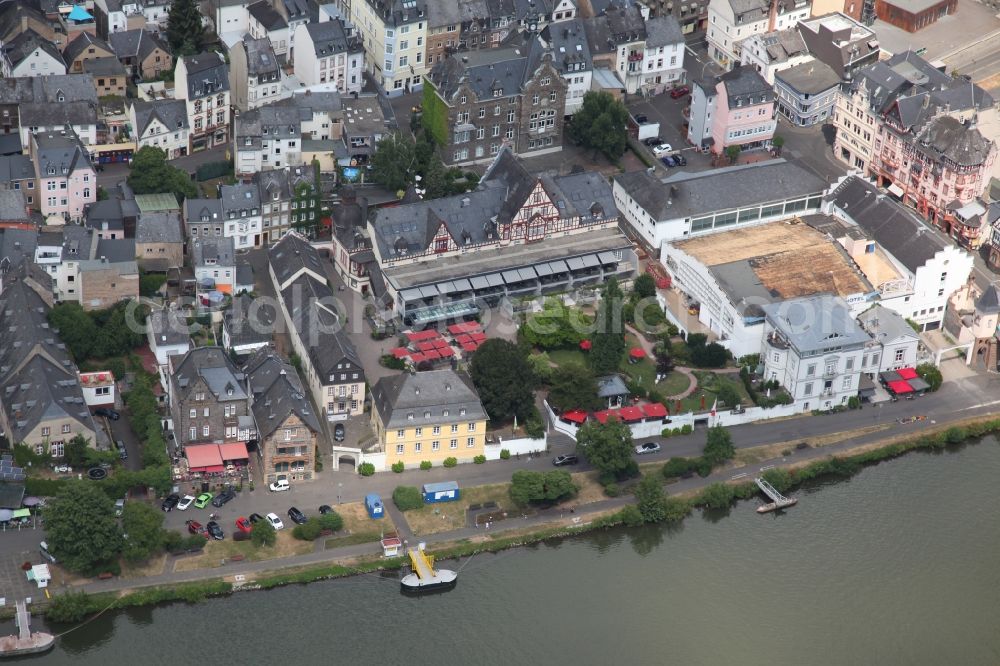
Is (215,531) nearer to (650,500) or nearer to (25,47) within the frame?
(650,500)

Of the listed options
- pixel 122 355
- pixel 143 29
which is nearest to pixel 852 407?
pixel 122 355

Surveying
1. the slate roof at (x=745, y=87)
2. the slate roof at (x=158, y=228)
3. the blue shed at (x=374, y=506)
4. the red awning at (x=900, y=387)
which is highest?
the slate roof at (x=745, y=87)

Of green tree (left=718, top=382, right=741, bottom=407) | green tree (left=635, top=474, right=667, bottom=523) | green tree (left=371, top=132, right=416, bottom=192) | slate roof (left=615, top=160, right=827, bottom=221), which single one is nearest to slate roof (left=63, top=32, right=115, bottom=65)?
green tree (left=371, top=132, right=416, bottom=192)

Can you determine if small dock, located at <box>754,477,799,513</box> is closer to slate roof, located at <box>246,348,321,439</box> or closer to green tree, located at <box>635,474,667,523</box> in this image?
green tree, located at <box>635,474,667,523</box>

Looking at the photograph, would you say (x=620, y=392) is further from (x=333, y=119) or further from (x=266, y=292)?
(x=333, y=119)

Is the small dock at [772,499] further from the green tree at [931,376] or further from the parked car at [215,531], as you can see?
the parked car at [215,531]

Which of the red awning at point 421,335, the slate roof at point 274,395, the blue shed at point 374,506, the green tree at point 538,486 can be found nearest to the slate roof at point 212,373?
the slate roof at point 274,395
